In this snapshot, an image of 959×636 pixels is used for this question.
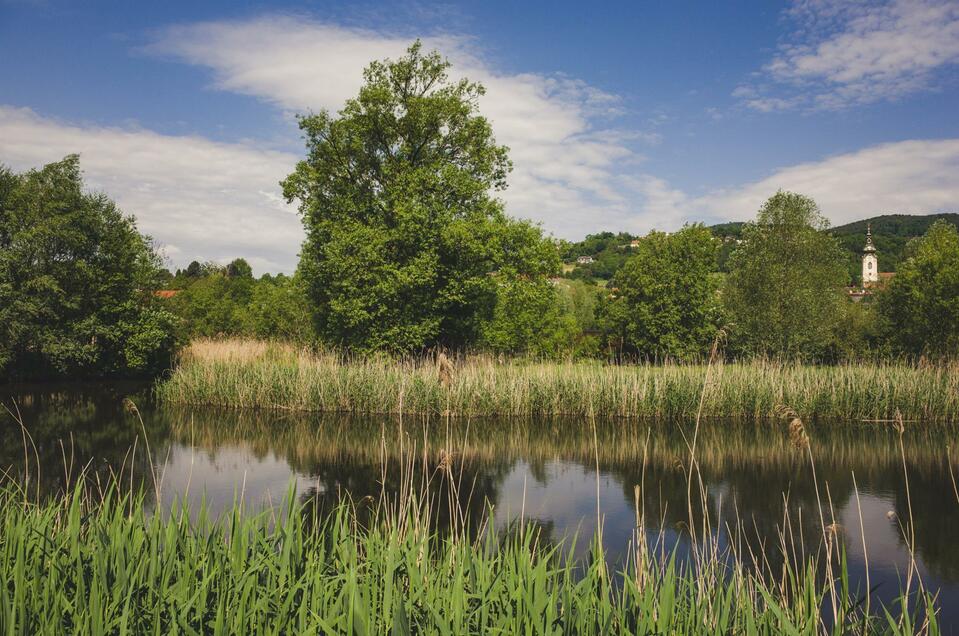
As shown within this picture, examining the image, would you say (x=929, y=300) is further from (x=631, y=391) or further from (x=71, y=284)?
(x=71, y=284)

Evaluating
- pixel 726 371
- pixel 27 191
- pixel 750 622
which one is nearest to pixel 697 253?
pixel 726 371

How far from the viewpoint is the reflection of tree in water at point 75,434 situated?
1150cm

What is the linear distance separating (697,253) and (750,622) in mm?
30532

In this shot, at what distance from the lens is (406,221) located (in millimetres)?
22656

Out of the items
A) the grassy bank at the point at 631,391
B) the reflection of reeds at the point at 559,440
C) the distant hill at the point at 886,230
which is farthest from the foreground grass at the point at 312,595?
the distant hill at the point at 886,230

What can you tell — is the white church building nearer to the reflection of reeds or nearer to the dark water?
the reflection of reeds

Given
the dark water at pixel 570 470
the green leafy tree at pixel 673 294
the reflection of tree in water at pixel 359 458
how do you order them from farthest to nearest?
the green leafy tree at pixel 673 294, the reflection of tree in water at pixel 359 458, the dark water at pixel 570 470

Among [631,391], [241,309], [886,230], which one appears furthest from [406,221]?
[886,230]

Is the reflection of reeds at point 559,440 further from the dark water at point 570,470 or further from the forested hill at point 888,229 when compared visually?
the forested hill at point 888,229

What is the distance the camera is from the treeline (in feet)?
75.5

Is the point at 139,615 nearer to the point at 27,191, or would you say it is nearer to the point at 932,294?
the point at 27,191

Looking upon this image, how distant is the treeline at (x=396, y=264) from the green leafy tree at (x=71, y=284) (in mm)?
68

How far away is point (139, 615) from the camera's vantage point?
147 inches

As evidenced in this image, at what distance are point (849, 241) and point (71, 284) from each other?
306ft
